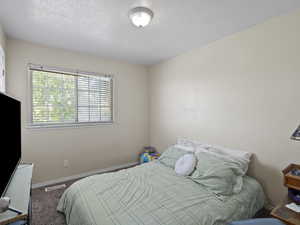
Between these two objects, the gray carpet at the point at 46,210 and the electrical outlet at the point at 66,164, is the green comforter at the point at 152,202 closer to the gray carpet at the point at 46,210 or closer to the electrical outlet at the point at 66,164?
the gray carpet at the point at 46,210

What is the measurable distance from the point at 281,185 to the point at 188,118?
5.17 ft

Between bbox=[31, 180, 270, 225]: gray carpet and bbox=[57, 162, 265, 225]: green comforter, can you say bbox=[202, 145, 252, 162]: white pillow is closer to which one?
bbox=[57, 162, 265, 225]: green comforter

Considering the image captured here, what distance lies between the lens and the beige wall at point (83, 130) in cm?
244

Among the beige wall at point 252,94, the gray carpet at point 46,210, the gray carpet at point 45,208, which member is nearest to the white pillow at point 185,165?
the beige wall at point 252,94

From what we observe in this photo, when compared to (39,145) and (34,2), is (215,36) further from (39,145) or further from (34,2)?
(39,145)

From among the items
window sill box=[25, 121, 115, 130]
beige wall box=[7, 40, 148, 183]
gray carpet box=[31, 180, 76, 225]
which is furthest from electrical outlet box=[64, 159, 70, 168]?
window sill box=[25, 121, 115, 130]

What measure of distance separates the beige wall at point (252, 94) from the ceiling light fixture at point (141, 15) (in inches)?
52.2

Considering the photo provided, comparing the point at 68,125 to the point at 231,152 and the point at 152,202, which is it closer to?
the point at 152,202

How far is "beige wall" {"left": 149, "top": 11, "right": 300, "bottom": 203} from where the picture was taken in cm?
177

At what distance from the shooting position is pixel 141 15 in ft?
5.47

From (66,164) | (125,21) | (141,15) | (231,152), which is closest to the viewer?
(141,15)

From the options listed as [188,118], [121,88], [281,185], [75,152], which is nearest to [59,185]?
[75,152]

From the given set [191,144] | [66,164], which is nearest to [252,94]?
[191,144]

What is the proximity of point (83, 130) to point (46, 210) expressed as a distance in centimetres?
136
